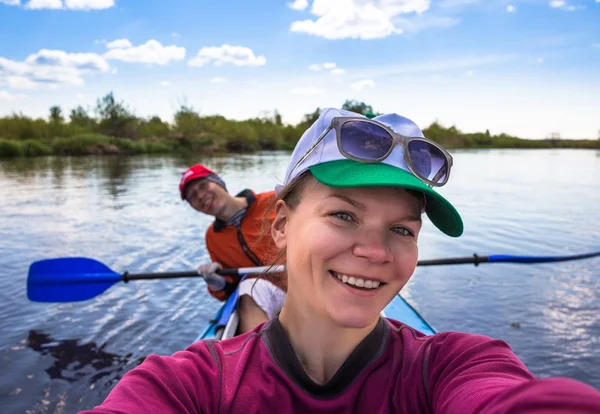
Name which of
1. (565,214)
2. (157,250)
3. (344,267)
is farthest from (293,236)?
(565,214)

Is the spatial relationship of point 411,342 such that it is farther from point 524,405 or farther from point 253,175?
point 253,175

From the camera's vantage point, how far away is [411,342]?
1.17 meters

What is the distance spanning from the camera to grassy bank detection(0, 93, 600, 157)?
34469 mm

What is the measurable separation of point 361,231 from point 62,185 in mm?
16171

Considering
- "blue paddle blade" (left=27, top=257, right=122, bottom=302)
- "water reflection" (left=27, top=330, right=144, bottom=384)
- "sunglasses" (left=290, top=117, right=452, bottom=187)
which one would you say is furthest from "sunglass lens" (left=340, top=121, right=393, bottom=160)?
"blue paddle blade" (left=27, top=257, right=122, bottom=302)

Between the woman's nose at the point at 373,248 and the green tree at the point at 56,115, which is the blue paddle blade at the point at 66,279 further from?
the green tree at the point at 56,115

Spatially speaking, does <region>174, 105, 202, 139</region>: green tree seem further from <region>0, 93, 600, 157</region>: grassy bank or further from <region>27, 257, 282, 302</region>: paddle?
<region>27, 257, 282, 302</region>: paddle

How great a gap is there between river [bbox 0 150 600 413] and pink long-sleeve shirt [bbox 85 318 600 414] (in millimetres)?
647

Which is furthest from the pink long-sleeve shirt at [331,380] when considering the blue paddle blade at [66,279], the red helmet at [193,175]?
the blue paddle blade at [66,279]

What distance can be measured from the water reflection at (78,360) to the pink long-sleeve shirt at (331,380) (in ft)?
10.3

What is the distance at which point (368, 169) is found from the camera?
1041 millimetres

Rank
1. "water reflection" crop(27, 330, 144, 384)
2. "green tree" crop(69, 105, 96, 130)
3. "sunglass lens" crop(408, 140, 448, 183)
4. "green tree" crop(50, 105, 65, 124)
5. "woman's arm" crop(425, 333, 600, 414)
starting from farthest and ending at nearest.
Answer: "green tree" crop(69, 105, 96, 130) < "green tree" crop(50, 105, 65, 124) < "water reflection" crop(27, 330, 144, 384) < "sunglass lens" crop(408, 140, 448, 183) < "woman's arm" crop(425, 333, 600, 414)

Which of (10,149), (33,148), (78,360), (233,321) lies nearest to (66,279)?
(78,360)

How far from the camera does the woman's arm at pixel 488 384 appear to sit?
60 cm
